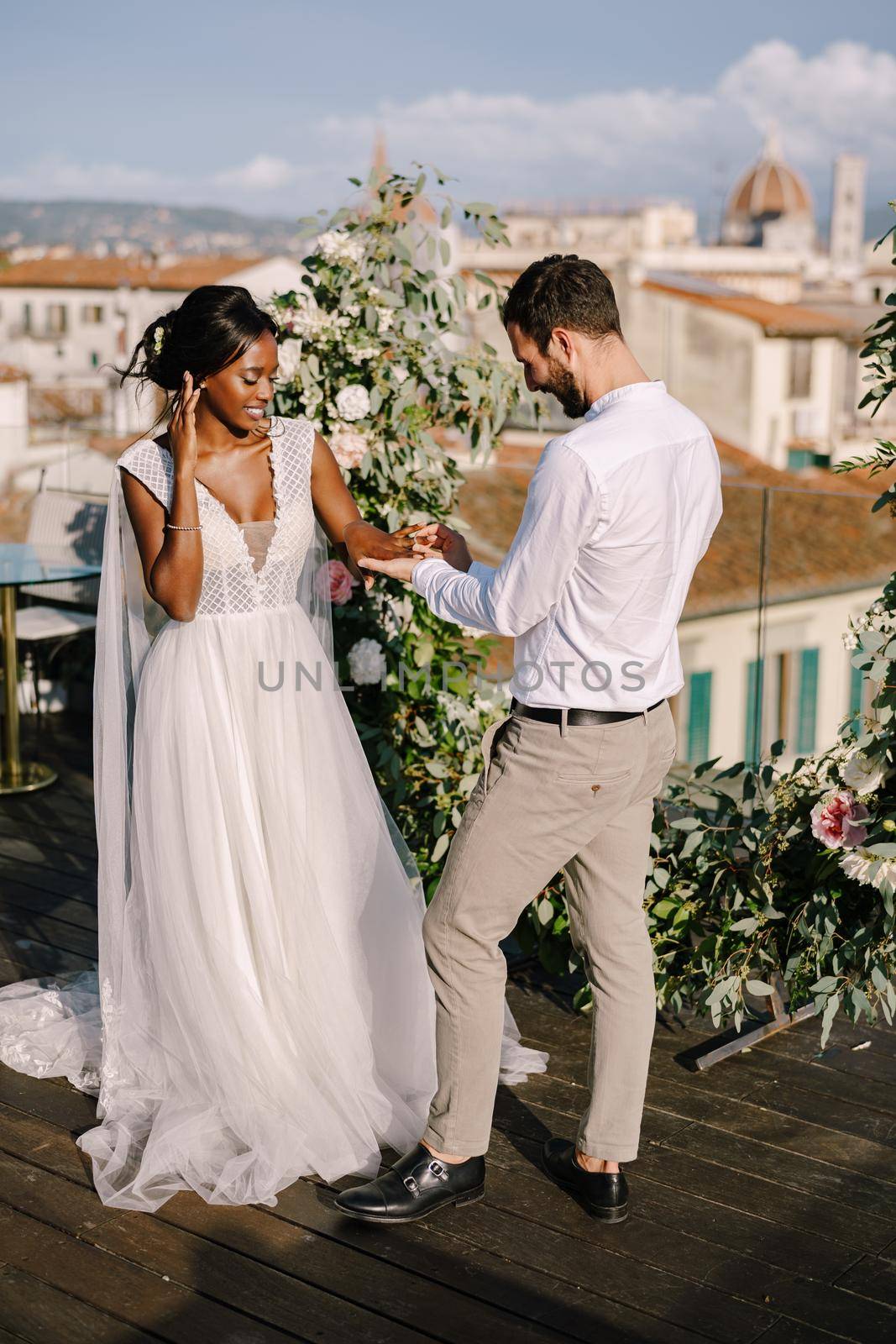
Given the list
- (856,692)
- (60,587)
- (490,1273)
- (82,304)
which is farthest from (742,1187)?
(82,304)

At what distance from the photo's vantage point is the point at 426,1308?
6.96ft

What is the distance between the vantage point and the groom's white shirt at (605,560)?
2049 millimetres

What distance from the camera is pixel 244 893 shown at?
2660mm

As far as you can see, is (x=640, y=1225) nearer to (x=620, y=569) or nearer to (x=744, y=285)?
(x=620, y=569)

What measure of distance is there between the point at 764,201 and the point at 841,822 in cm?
9530

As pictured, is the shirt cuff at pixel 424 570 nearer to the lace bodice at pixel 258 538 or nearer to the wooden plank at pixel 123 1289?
the lace bodice at pixel 258 538

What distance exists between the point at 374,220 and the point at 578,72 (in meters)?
152

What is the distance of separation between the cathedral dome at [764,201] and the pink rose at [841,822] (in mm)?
91327

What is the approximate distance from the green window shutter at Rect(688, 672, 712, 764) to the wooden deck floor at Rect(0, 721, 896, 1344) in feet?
6.20

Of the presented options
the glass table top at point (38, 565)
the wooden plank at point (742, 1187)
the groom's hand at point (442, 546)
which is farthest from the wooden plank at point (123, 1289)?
the glass table top at point (38, 565)

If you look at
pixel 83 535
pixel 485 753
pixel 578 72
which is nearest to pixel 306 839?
pixel 485 753

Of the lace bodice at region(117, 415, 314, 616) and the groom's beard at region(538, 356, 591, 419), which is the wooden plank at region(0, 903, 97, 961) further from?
the groom's beard at region(538, 356, 591, 419)

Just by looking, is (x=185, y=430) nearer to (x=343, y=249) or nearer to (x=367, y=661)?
(x=367, y=661)

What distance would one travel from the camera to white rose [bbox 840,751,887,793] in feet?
9.01
